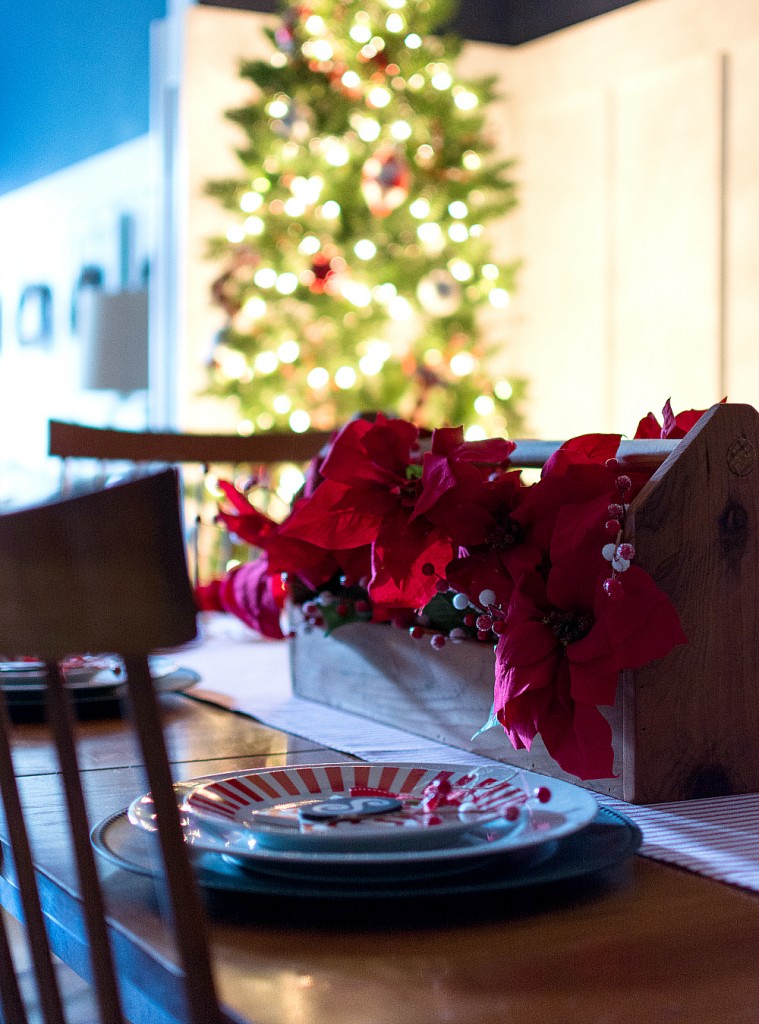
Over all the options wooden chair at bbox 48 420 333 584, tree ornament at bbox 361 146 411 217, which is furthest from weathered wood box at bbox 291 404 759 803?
tree ornament at bbox 361 146 411 217

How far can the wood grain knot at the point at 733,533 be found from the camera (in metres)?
0.78

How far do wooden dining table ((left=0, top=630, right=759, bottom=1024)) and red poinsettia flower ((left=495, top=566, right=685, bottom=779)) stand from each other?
80mm

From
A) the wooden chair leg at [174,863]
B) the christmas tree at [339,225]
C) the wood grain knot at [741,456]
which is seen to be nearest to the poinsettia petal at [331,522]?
the wood grain knot at [741,456]

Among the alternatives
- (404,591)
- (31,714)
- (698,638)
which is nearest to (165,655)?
(31,714)

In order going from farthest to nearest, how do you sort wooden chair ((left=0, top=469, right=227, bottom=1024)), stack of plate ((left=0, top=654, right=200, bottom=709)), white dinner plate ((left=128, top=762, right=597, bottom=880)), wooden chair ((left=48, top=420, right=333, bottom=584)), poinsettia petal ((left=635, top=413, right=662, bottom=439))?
wooden chair ((left=48, top=420, right=333, bottom=584)) < stack of plate ((left=0, top=654, right=200, bottom=709)) < poinsettia petal ((left=635, top=413, right=662, bottom=439)) < white dinner plate ((left=128, top=762, right=597, bottom=880)) < wooden chair ((left=0, top=469, right=227, bottom=1024))

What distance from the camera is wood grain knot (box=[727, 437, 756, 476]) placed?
0.78m

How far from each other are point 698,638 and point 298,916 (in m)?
0.32

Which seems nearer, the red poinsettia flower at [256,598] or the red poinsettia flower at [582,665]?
the red poinsettia flower at [582,665]

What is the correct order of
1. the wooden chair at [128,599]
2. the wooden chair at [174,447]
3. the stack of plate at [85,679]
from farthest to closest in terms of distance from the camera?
the wooden chair at [174,447], the stack of plate at [85,679], the wooden chair at [128,599]

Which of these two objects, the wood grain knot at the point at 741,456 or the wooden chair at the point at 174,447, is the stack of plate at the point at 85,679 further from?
the wooden chair at the point at 174,447

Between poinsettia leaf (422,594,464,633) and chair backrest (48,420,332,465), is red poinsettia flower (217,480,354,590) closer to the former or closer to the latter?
poinsettia leaf (422,594,464,633)

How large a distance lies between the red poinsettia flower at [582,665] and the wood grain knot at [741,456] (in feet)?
0.41

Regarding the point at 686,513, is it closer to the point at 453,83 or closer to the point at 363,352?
the point at 363,352

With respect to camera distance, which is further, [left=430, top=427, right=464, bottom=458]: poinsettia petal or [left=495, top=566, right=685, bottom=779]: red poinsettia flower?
[left=430, top=427, right=464, bottom=458]: poinsettia petal
